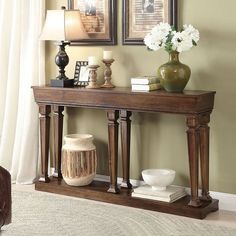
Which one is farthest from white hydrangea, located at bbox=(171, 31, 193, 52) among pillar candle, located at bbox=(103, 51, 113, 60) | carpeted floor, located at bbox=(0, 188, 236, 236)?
carpeted floor, located at bbox=(0, 188, 236, 236)

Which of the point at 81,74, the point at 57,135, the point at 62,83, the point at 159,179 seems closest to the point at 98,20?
the point at 81,74

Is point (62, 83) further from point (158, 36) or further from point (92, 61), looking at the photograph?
point (158, 36)

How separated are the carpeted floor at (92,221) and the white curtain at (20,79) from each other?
66cm

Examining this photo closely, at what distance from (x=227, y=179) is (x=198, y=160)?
0.30 metres

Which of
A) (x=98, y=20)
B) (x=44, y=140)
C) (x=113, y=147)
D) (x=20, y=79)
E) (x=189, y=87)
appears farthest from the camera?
(x=20, y=79)

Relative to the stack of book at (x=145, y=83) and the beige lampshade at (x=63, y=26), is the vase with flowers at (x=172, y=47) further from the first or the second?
the beige lampshade at (x=63, y=26)

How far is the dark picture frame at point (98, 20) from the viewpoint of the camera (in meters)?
4.46

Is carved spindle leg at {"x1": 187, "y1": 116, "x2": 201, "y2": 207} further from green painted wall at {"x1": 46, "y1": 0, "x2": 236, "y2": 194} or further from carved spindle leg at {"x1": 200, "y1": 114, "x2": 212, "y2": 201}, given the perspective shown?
A: green painted wall at {"x1": 46, "y1": 0, "x2": 236, "y2": 194}

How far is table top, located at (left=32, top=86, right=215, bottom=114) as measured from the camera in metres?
3.79

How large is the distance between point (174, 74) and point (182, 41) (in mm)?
238

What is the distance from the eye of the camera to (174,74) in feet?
12.7

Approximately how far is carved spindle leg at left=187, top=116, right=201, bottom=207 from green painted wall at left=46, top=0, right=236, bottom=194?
28cm

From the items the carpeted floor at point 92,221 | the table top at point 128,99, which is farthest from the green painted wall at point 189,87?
the carpeted floor at point 92,221

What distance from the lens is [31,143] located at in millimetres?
4848
